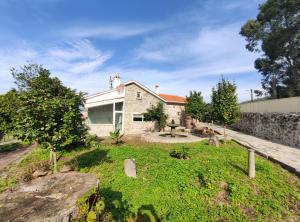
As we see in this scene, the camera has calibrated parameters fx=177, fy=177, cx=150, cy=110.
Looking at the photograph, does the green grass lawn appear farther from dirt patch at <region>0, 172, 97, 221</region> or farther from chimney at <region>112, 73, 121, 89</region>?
chimney at <region>112, 73, 121, 89</region>

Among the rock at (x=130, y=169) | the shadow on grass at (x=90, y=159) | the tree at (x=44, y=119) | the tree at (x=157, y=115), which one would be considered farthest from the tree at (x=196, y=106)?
the tree at (x=44, y=119)

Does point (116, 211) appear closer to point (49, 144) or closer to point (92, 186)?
point (92, 186)

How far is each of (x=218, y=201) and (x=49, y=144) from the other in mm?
6496

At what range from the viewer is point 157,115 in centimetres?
2084

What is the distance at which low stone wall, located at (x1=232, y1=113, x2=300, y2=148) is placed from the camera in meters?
12.1

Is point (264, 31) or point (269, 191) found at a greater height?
point (264, 31)

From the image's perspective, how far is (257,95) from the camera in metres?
36.6

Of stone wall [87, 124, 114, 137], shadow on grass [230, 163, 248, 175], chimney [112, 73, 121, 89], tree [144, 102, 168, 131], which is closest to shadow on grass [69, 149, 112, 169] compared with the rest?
shadow on grass [230, 163, 248, 175]

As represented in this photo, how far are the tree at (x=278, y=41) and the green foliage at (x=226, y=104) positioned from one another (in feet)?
62.0

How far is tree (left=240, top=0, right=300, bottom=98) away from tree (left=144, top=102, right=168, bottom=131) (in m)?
20.0

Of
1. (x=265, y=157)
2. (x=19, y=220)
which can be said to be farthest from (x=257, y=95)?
(x=19, y=220)

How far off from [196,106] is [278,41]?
53.9 ft

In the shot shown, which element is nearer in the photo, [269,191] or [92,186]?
[92,186]

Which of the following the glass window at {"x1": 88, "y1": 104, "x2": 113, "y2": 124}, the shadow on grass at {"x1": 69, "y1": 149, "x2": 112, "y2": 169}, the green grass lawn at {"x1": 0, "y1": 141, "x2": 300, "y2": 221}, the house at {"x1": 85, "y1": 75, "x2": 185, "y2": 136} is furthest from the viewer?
the glass window at {"x1": 88, "y1": 104, "x2": 113, "y2": 124}
